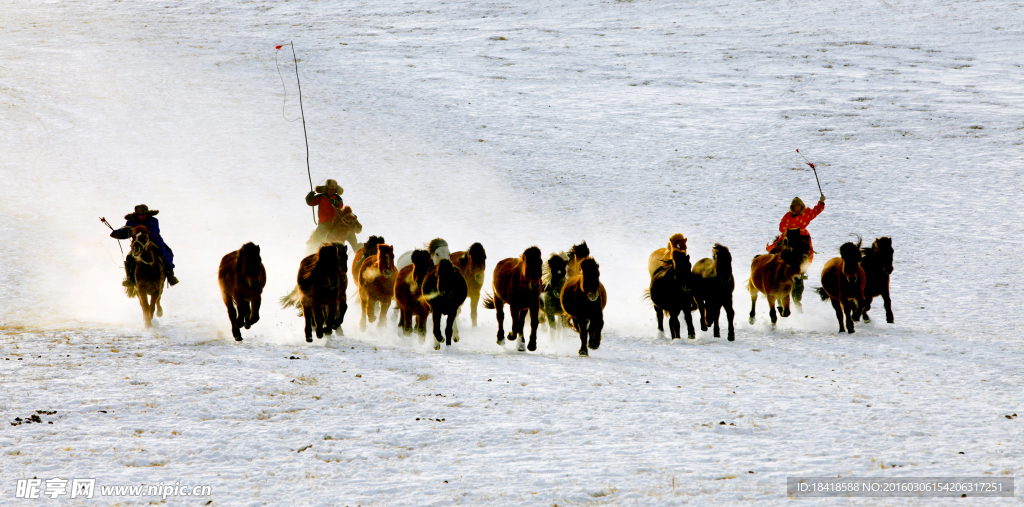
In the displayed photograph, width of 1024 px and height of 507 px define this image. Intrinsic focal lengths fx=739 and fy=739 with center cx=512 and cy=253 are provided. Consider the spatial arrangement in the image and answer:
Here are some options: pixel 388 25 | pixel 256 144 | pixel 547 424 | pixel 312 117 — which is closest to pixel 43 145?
pixel 256 144

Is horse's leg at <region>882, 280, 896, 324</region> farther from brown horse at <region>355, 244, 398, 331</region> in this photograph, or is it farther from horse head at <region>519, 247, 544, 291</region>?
brown horse at <region>355, 244, 398, 331</region>

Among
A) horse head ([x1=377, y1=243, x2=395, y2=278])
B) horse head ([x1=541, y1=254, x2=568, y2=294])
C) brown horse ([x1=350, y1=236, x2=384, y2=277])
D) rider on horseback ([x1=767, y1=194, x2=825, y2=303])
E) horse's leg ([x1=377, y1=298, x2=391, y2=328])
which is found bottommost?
horse's leg ([x1=377, y1=298, x2=391, y2=328])

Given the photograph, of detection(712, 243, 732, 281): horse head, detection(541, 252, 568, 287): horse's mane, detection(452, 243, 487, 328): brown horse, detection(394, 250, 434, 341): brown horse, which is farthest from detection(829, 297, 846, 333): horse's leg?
detection(394, 250, 434, 341): brown horse

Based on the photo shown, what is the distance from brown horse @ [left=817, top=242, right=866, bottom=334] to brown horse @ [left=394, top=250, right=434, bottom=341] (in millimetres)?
5979

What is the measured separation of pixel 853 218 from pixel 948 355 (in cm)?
967

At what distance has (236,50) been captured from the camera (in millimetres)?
33562

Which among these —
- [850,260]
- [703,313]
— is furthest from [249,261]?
[850,260]

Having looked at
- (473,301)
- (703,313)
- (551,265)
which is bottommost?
(703,313)

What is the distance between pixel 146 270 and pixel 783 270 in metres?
9.92

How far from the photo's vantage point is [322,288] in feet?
33.4

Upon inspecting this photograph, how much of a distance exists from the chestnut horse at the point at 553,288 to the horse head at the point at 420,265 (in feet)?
5.30

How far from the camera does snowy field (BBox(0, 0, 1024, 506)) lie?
21.1 feet

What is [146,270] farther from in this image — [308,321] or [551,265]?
[551,265]

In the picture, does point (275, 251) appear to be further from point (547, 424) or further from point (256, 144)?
point (547, 424)
